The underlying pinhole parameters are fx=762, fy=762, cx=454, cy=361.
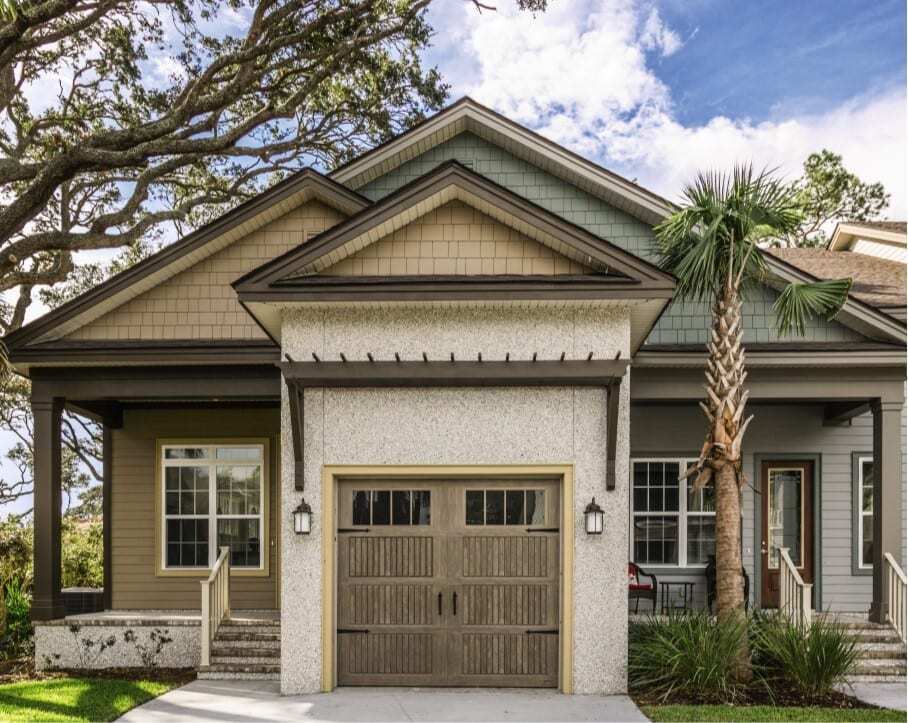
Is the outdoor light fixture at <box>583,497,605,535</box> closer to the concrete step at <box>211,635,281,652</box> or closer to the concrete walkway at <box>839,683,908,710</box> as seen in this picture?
the concrete walkway at <box>839,683,908,710</box>

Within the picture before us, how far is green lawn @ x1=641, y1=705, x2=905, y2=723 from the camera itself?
7.56 metres

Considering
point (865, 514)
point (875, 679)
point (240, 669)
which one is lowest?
point (875, 679)

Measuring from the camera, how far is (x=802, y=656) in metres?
8.62

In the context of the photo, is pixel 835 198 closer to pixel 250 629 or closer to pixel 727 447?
pixel 727 447

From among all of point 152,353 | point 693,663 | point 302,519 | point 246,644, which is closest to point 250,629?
point 246,644

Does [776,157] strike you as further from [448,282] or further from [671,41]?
[671,41]

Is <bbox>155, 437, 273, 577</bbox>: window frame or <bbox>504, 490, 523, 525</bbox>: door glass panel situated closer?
<bbox>504, 490, 523, 525</bbox>: door glass panel

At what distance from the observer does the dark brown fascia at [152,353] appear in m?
10.7

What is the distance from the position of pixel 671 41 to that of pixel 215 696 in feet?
65.1

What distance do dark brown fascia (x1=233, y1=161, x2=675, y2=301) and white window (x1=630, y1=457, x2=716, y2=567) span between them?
5719 millimetres

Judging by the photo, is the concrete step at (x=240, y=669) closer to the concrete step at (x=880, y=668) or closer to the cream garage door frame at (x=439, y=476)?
the cream garage door frame at (x=439, y=476)

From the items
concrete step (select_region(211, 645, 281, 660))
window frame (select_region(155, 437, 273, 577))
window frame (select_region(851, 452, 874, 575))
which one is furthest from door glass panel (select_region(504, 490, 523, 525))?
window frame (select_region(851, 452, 874, 575))

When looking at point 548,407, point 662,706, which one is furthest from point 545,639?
point 548,407

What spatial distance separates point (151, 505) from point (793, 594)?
1006 cm
